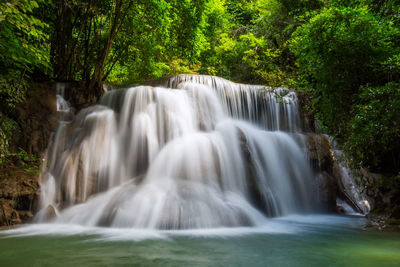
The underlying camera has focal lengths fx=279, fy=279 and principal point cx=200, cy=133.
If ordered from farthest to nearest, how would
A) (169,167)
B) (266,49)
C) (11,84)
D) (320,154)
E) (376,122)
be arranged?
(266,49)
(320,154)
(169,167)
(11,84)
(376,122)

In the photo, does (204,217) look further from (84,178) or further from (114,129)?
(114,129)

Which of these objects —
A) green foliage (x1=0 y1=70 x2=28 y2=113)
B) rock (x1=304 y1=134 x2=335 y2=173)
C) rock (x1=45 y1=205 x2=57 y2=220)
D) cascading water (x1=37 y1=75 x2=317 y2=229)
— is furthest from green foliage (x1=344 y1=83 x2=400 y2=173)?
green foliage (x1=0 y1=70 x2=28 y2=113)

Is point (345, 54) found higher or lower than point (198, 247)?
higher

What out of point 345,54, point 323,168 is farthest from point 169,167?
point 323,168

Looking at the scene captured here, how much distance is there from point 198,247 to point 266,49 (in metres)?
14.9

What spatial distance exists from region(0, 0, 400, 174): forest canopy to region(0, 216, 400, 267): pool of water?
1.90 meters

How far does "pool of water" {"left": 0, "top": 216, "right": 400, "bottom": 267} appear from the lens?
3121mm

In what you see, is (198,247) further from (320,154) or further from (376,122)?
(320,154)

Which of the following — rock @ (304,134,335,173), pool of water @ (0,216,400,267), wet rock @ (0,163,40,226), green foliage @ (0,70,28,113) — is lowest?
pool of water @ (0,216,400,267)

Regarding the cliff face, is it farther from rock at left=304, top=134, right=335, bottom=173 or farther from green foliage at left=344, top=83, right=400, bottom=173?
rock at left=304, top=134, right=335, bottom=173

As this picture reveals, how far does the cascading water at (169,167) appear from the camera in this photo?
5543mm

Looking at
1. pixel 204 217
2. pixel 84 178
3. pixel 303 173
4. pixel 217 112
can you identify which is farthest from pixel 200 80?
pixel 204 217

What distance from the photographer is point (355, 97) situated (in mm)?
5633

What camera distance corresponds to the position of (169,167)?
7004mm
